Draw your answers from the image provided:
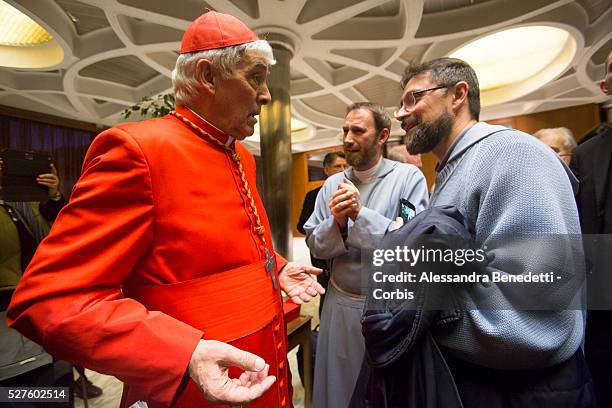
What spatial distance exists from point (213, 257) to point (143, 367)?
32 cm

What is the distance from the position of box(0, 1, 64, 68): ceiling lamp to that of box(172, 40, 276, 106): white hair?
25.3 feet

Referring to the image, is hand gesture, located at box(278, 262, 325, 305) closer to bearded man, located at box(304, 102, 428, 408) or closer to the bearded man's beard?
bearded man, located at box(304, 102, 428, 408)

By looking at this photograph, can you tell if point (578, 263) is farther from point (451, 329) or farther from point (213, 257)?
point (213, 257)

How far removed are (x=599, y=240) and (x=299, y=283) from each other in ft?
4.34

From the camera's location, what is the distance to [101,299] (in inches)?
26.8

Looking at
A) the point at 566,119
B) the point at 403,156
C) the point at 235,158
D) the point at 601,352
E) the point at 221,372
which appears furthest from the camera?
the point at 566,119

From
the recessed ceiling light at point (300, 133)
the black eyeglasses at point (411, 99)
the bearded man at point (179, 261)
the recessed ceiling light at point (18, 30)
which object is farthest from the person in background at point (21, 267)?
the recessed ceiling light at point (300, 133)

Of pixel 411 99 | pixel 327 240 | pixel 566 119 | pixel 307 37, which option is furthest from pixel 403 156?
pixel 566 119

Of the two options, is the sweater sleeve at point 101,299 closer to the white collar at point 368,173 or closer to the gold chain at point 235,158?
the gold chain at point 235,158

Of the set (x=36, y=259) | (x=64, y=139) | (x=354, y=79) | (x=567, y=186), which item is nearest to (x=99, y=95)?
(x=64, y=139)

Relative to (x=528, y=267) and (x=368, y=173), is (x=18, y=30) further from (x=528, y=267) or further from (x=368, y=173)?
→ (x=528, y=267)

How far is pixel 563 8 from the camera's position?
570cm

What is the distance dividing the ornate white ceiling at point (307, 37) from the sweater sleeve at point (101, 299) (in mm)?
5349

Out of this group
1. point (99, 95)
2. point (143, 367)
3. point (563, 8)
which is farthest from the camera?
point (99, 95)
